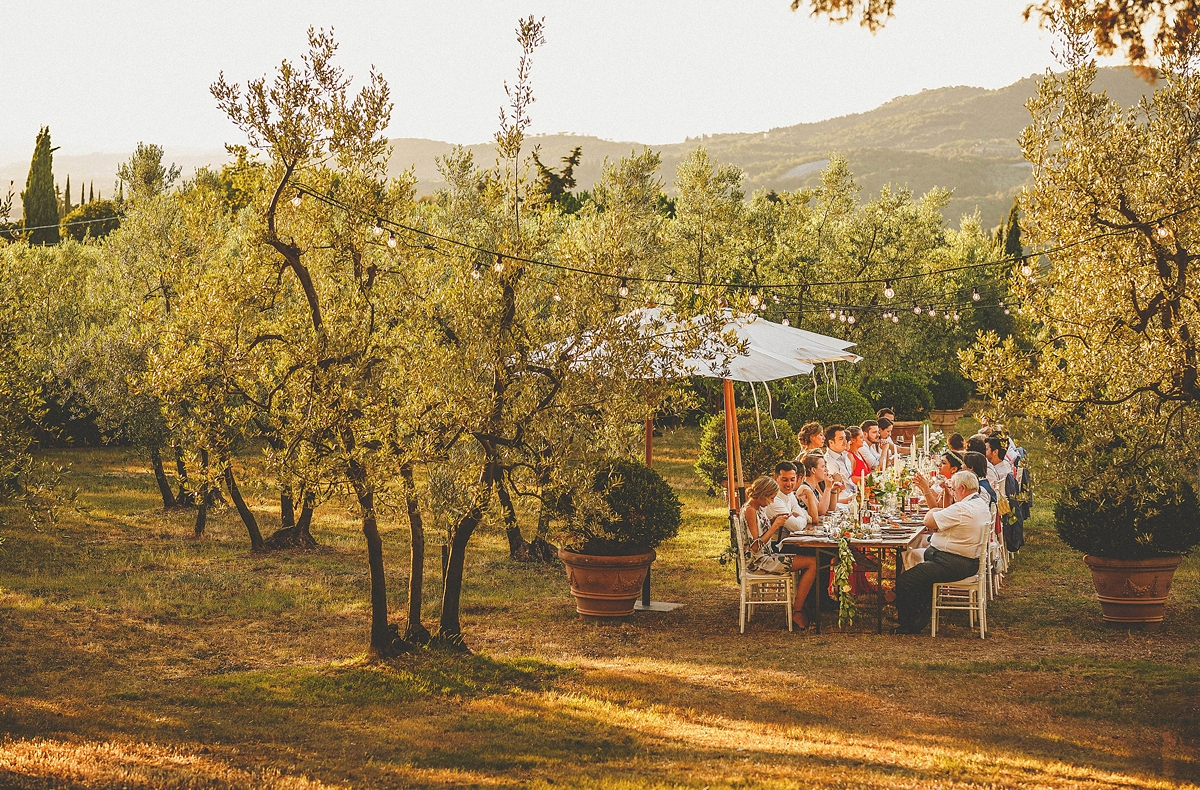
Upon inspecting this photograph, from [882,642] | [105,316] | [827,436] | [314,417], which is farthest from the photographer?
[105,316]

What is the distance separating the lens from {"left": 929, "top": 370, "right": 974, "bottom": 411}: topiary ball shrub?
31094mm

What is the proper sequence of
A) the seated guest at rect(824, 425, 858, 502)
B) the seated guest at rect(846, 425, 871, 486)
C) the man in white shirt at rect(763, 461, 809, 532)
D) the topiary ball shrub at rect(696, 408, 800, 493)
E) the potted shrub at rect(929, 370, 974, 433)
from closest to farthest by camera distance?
the man in white shirt at rect(763, 461, 809, 532), the seated guest at rect(824, 425, 858, 502), the seated guest at rect(846, 425, 871, 486), the topiary ball shrub at rect(696, 408, 800, 493), the potted shrub at rect(929, 370, 974, 433)

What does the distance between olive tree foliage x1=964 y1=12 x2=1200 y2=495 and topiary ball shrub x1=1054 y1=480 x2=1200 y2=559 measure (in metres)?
0.17

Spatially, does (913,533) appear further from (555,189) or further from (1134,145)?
(555,189)

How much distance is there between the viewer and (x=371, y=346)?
810 cm

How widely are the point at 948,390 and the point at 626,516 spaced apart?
2425 centimetres

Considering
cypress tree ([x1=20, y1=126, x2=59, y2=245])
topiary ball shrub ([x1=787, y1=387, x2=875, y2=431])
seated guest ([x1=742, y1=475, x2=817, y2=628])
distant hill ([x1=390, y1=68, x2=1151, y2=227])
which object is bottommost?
seated guest ([x1=742, y1=475, x2=817, y2=628])

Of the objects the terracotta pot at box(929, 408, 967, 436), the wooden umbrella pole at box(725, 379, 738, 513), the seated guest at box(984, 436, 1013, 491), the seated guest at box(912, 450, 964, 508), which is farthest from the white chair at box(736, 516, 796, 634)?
the terracotta pot at box(929, 408, 967, 436)

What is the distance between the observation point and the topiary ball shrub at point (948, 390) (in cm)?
3109

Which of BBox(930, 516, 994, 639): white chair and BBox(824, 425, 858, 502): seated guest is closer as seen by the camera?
BBox(930, 516, 994, 639): white chair

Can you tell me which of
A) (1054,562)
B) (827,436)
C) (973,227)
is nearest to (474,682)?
(827,436)

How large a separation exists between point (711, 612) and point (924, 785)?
17.3 feet

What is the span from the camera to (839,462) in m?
12.2

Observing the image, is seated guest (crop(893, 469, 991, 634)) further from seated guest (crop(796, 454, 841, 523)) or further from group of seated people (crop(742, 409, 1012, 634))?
seated guest (crop(796, 454, 841, 523))
